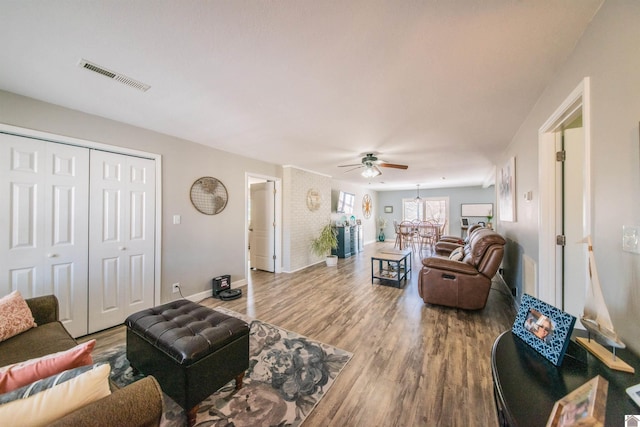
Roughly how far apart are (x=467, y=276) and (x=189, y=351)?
3.10 metres

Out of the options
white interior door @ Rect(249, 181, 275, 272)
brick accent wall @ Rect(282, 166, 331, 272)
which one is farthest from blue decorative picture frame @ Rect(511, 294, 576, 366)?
white interior door @ Rect(249, 181, 275, 272)

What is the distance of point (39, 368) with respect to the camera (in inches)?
35.4

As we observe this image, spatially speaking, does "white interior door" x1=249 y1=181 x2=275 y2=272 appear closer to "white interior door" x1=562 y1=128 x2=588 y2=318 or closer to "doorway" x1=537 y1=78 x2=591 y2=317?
"doorway" x1=537 y1=78 x2=591 y2=317

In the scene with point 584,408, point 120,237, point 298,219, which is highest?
point 298,219

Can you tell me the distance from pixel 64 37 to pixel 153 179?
1.78m

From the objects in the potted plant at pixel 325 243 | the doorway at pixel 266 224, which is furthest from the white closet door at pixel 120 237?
the potted plant at pixel 325 243

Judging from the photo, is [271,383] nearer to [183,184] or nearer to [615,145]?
[615,145]

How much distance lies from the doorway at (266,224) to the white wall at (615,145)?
434 cm

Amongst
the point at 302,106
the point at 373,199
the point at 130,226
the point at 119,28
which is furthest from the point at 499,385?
the point at 373,199

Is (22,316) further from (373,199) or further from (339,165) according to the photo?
(373,199)

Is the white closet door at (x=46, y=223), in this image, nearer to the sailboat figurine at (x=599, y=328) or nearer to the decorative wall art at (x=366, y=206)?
the sailboat figurine at (x=599, y=328)

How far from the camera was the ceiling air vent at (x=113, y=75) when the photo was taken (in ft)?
5.40

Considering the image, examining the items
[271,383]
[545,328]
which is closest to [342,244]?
[271,383]

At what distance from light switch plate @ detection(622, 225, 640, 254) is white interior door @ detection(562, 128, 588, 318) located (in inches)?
47.4
